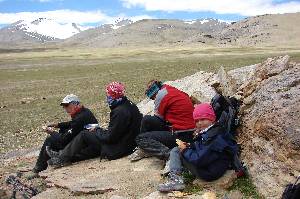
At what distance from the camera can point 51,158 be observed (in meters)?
13.0

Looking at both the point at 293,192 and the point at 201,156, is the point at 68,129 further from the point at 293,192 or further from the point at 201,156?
the point at 293,192

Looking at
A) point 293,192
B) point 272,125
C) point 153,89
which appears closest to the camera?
point 293,192

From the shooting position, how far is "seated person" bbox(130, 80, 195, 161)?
1122 centimetres

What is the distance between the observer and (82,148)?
42.5ft

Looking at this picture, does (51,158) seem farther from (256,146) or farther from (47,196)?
(256,146)

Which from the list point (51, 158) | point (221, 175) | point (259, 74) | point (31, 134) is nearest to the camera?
point (221, 175)

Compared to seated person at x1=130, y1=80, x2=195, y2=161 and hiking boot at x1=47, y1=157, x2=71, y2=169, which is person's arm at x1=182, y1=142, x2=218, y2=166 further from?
hiking boot at x1=47, y1=157, x2=71, y2=169

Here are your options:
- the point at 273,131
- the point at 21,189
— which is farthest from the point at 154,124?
the point at 21,189

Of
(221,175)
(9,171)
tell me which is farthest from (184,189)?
(9,171)

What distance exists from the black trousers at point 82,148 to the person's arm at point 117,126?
19.5 inches

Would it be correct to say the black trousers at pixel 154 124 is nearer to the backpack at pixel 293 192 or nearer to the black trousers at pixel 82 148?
the black trousers at pixel 82 148

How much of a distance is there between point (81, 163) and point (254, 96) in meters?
4.95

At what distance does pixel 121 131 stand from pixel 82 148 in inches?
58.0

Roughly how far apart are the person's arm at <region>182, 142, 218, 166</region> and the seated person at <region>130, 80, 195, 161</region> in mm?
1788
